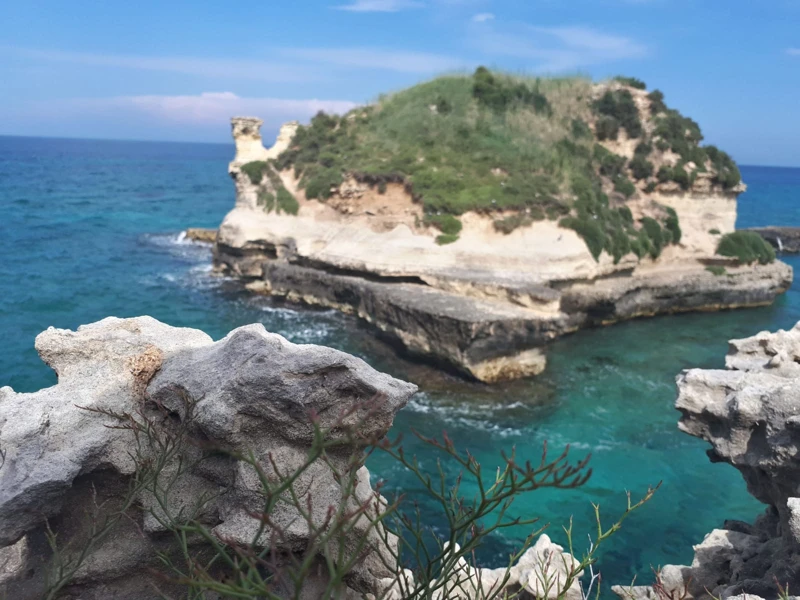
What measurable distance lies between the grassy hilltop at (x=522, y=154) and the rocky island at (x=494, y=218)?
0.11 metres

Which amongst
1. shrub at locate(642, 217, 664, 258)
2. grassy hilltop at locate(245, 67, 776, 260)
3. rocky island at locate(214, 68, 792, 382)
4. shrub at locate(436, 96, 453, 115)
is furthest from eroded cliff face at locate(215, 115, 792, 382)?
shrub at locate(436, 96, 453, 115)

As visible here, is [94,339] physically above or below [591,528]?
above

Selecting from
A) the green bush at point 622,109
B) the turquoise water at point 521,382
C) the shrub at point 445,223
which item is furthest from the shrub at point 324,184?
the green bush at point 622,109

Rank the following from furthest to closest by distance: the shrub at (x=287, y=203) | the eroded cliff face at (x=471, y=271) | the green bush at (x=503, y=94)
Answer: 1. the green bush at (x=503, y=94)
2. the shrub at (x=287, y=203)
3. the eroded cliff face at (x=471, y=271)

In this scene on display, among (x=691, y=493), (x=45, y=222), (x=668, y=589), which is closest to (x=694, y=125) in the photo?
(x=691, y=493)

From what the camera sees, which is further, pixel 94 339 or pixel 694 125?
pixel 694 125

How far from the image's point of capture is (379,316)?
2309 cm

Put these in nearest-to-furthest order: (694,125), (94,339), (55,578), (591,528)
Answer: (55,578) → (94,339) → (591,528) → (694,125)

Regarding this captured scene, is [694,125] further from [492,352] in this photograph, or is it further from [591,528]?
[591,528]

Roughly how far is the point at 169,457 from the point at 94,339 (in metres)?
1.68

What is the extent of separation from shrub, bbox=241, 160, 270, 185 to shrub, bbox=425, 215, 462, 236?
36.1 ft

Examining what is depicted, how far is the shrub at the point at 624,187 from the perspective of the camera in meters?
33.4

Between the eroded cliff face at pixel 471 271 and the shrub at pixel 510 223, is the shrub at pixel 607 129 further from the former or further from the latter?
the shrub at pixel 510 223

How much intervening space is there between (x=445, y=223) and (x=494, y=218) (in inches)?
93.4
